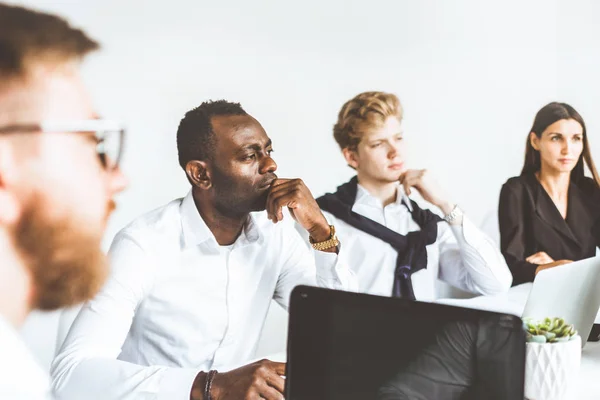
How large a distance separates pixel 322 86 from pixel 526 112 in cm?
111

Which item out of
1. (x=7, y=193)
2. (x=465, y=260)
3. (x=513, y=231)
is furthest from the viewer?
(x=513, y=231)

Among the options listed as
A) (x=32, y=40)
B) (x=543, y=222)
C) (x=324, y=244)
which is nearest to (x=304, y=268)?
(x=324, y=244)

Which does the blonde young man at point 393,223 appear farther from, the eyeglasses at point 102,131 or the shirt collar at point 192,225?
the eyeglasses at point 102,131

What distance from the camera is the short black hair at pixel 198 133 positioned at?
201 cm

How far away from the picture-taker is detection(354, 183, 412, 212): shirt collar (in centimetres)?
255

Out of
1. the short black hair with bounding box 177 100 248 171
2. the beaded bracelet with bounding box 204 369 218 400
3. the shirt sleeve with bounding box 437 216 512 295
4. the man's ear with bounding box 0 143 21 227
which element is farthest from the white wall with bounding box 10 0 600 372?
the beaded bracelet with bounding box 204 369 218 400

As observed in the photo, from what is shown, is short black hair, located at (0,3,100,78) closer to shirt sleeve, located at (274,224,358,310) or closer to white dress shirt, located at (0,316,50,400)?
white dress shirt, located at (0,316,50,400)

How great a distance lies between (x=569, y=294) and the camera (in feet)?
6.03

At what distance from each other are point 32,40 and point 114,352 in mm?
789

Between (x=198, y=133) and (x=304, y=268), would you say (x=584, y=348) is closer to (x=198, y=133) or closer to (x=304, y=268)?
(x=304, y=268)

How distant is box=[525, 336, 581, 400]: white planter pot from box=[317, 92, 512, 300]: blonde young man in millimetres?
1019

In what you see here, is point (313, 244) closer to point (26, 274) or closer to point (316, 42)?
point (316, 42)

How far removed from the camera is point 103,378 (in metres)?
1.68

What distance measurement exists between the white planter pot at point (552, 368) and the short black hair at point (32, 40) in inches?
51.6
